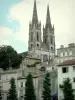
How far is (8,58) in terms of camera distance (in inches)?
4171

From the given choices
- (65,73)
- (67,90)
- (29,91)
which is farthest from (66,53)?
(67,90)

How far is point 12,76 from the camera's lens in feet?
258

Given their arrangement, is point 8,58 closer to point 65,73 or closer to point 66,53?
point 66,53

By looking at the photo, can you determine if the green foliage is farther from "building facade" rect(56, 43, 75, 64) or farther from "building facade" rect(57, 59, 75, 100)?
"building facade" rect(57, 59, 75, 100)

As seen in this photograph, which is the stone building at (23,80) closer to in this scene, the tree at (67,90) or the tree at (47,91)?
the tree at (47,91)

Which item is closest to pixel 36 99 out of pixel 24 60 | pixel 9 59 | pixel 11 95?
pixel 11 95

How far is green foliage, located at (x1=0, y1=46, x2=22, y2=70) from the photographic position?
339ft

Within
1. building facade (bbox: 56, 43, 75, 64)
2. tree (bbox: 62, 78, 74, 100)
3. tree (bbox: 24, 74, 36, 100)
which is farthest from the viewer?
building facade (bbox: 56, 43, 75, 64)

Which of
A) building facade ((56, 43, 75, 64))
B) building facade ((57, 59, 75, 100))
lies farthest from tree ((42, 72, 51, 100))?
building facade ((56, 43, 75, 64))

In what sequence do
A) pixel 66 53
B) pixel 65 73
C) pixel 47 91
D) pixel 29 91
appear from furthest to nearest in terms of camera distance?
pixel 66 53
pixel 29 91
pixel 65 73
pixel 47 91

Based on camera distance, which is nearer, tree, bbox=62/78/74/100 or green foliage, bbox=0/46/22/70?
tree, bbox=62/78/74/100

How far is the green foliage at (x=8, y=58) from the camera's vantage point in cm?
10331

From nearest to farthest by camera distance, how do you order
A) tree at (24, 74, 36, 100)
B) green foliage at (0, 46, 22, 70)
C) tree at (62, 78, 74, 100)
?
tree at (62, 78, 74, 100), tree at (24, 74, 36, 100), green foliage at (0, 46, 22, 70)

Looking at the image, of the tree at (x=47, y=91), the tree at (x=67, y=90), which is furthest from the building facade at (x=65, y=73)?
the tree at (x=67, y=90)
